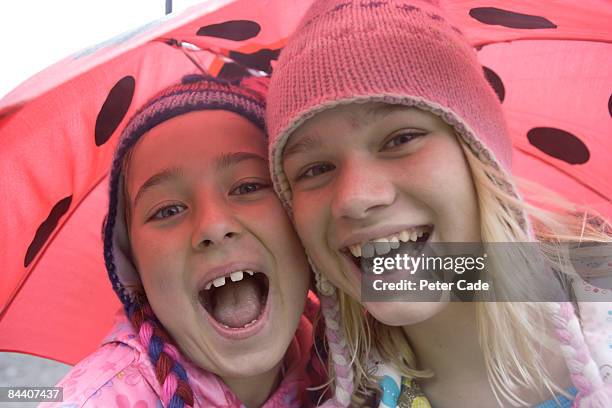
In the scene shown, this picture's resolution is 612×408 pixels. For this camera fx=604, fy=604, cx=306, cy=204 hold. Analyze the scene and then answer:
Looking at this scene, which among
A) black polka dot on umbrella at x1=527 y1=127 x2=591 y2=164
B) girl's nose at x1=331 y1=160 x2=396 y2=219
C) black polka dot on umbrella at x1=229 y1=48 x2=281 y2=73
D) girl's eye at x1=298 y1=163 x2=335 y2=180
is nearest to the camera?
girl's nose at x1=331 y1=160 x2=396 y2=219

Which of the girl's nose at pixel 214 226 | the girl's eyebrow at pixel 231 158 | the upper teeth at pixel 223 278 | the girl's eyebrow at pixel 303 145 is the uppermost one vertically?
the girl's eyebrow at pixel 303 145

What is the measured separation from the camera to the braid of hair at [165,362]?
120 cm

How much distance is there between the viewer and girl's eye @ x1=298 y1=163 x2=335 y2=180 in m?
1.17

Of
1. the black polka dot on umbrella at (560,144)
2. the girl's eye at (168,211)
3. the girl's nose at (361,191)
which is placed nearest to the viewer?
the girl's nose at (361,191)

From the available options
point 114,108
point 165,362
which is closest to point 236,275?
point 165,362

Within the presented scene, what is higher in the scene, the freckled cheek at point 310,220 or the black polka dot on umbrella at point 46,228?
the freckled cheek at point 310,220

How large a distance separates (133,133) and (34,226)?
0.34 metres

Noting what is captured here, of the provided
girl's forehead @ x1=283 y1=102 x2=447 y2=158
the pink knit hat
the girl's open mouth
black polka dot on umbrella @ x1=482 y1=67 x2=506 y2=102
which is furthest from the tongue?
black polka dot on umbrella @ x1=482 y1=67 x2=506 y2=102

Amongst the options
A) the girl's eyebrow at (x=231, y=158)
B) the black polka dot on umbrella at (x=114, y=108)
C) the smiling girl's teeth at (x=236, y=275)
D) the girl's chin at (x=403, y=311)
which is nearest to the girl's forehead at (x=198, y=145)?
the girl's eyebrow at (x=231, y=158)

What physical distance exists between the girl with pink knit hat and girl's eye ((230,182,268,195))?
6 centimetres

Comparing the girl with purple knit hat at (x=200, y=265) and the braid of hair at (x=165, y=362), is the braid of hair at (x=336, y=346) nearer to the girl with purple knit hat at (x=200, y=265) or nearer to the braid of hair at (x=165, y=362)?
the girl with purple knit hat at (x=200, y=265)

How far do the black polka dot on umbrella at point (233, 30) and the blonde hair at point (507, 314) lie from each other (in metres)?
0.52

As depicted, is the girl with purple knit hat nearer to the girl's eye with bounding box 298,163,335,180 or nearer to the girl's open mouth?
the girl's open mouth

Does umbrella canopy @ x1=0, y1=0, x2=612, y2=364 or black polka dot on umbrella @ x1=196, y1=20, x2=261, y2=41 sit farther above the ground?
black polka dot on umbrella @ x1=196, y1=20, x2=261, y2=41
